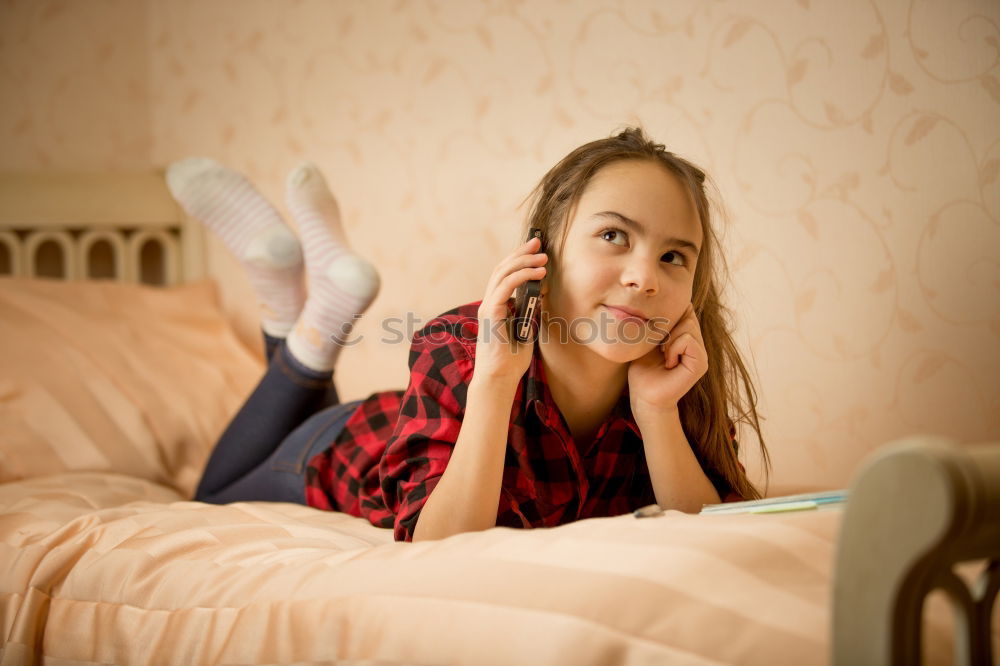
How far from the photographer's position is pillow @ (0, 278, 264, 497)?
51.4 inches

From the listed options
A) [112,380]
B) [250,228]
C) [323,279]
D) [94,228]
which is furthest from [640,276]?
[94,228]

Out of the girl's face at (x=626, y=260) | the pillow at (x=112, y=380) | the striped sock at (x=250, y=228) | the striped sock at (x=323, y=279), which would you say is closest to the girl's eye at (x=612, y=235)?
the girl's face at (x=626, y=260)

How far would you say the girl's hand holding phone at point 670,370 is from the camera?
0.85m

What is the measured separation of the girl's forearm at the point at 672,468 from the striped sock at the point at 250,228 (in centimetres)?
70

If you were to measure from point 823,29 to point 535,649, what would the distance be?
2.32ft

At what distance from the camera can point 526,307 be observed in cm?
77

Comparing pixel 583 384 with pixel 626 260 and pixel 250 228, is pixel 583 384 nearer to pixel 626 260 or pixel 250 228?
pixel 626 260

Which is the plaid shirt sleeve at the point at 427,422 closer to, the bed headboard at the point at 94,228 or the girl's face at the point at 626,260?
the girl's face at the point at 626,260

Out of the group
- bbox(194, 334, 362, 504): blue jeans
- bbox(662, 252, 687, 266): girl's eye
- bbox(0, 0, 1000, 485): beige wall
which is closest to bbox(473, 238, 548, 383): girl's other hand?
bbox(662, 252, 687, 266): girl's eye

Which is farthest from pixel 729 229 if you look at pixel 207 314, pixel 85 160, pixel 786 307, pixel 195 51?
pixel 85 160

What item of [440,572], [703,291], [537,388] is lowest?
[440,572]

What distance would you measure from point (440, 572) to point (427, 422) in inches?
9.4

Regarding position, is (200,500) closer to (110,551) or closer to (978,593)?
(110,551)

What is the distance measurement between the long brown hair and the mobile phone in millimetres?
57
